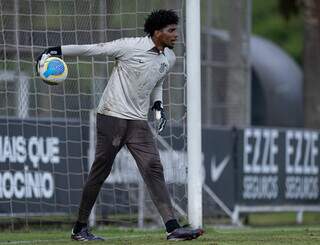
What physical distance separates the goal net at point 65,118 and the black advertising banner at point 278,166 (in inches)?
128

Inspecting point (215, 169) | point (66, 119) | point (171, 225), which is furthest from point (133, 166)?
point (171, 225)

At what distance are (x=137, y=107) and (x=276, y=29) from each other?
40.0 metres

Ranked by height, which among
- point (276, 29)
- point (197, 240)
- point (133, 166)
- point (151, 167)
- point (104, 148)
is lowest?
point (197, 240)

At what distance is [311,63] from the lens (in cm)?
2442

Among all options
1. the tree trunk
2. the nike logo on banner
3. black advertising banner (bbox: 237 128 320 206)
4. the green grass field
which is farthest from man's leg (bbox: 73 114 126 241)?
the tree trunk

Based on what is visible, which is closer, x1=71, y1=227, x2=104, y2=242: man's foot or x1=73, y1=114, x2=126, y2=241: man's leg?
x1=73, y1=114, x2=126, y2=241: man's leg

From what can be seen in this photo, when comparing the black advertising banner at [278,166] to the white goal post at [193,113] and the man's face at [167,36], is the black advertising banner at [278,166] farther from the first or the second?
the man's face at [167,36]

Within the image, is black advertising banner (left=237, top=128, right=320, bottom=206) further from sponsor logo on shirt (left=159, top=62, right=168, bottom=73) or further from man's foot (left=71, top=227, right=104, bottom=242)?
sponsor logo on shirt (left=159, top=62, right=168, bottom=73)

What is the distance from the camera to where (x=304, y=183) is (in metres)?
19.6

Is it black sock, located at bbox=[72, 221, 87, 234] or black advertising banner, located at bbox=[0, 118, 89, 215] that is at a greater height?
black advertising banner, located at bbox=[0, 118, 89, 215]

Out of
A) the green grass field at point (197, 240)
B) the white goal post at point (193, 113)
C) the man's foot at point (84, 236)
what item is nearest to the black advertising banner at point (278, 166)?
the green grass field at point (197, 240)

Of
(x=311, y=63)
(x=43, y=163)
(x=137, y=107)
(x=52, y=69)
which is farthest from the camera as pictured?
(x=311, y=63)

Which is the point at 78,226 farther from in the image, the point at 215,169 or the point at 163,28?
the point at 215,169

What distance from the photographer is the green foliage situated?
162 feet
